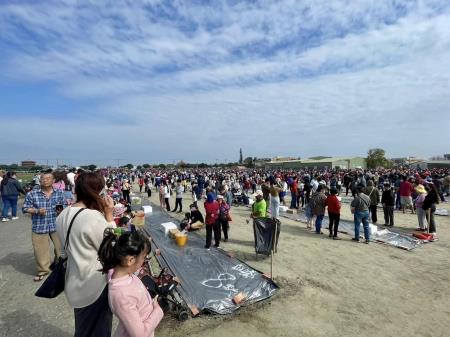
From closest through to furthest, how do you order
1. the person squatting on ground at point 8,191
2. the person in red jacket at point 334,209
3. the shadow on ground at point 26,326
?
the shadow on ground at point 26,326 → the person in red jacket at point 334,209 → the person squatting on ground at point 8,191

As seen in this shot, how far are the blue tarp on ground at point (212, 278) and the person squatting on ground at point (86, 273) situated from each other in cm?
286

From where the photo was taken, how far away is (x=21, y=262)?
22.8 ft

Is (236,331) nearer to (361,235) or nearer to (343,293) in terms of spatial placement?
(343,293)

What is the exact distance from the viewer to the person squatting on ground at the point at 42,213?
5594 mm

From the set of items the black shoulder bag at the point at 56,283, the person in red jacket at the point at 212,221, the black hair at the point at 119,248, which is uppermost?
the black hair at the point at 119,248

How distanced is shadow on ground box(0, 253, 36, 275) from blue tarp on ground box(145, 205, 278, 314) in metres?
2.64

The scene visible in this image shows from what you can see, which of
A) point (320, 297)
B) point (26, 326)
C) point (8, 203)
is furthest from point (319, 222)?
point (8, 203)

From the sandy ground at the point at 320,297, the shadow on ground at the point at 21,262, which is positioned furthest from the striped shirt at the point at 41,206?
the shadow on ground at the point at 21,262

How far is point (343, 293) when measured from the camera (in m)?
5.89

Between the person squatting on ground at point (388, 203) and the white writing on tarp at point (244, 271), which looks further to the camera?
the person squatting on ground at point (388, 203)

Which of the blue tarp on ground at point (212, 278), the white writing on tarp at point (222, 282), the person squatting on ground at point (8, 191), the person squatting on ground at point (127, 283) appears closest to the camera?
the person squatting on ground at point (127, 283)

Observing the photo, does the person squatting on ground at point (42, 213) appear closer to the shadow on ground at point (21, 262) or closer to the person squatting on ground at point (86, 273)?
the shadow on ground at point (21, 262)

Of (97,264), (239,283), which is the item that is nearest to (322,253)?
(239,283)

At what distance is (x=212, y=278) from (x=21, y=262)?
432 centimetres
